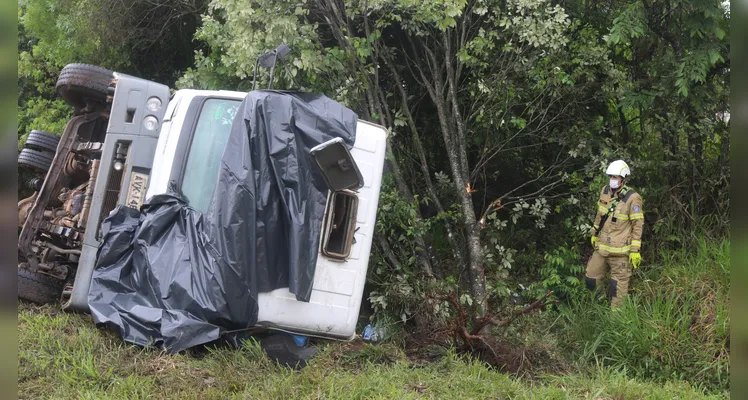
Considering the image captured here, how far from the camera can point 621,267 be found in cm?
654

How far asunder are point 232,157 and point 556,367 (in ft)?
9.40

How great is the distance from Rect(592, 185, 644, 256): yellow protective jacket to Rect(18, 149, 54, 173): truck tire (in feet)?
17.6

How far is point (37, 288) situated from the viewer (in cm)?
484

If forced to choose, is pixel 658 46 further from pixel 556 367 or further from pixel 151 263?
pixel 151 263

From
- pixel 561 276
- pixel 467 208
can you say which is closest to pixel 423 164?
pixel 467 208

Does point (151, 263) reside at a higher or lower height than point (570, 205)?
lower

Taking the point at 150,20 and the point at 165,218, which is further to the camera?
the point at 150,20

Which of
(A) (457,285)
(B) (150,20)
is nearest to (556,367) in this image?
(A) (457,285)

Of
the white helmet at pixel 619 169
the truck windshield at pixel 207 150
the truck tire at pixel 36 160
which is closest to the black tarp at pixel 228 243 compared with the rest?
the truck windshield at pixel 207 150

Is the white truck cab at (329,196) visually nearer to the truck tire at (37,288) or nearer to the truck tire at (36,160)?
the truck tire at (37,288)

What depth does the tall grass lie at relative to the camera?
17.1 feet

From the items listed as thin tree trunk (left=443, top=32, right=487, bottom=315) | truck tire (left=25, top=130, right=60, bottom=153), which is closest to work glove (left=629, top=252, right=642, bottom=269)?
thin tree trunk (left=443, top=32, right=487, bottom=315)

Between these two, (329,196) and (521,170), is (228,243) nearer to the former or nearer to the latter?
(329,196)

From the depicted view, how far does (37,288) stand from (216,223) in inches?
69.0
